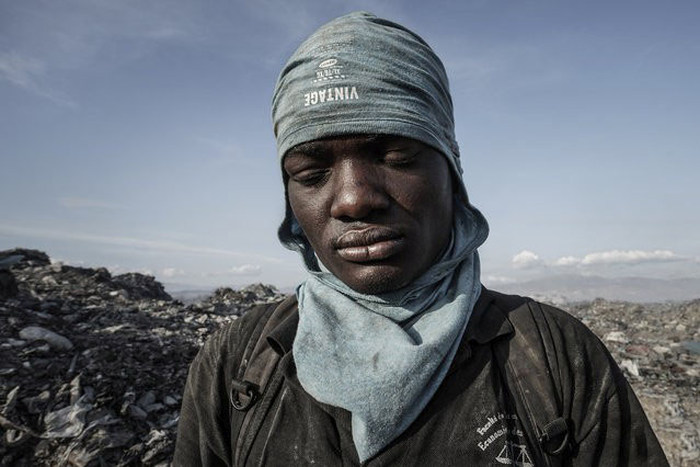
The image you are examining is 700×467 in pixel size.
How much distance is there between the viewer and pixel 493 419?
120cm

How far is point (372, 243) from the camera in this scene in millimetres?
1242

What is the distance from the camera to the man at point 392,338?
120cm

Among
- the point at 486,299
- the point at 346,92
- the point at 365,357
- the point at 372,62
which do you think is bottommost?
the point at 365,357

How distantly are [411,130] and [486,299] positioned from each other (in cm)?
63

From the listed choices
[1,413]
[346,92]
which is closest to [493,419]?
[346,92]

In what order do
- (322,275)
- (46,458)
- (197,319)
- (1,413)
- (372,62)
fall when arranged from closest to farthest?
(372,62) → (322,275) → (46,458) → (1,413) → (197,319)

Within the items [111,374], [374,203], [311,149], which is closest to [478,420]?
[374,203]


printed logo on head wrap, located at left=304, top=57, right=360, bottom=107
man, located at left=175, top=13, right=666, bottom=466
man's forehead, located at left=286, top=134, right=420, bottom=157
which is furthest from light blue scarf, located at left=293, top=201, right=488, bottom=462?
Answer: printed logo on head wrap, located at left=304, top=57, right=360, bottom=107

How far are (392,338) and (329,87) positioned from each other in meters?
0.77

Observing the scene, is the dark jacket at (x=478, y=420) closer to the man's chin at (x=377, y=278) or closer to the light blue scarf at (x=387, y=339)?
the light blue scarf at (x=387, y=339)

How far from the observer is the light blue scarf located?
3.88ft

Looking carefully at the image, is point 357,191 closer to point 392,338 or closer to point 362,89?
point 362,89

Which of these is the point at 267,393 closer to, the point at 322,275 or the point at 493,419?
the point at 322,275

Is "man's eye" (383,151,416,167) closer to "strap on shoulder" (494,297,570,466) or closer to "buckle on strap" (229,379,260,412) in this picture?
"strap on shoulder" (494,297,570,466)
